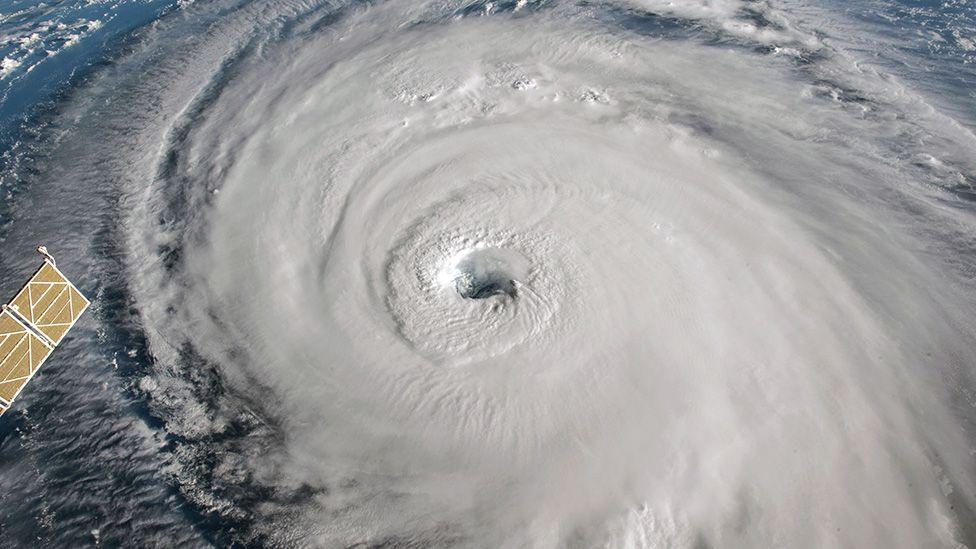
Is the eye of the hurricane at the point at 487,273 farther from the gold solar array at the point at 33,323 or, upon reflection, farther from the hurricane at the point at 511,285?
the gold solar array at the point at 33,323

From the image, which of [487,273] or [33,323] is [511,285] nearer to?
[487,273]

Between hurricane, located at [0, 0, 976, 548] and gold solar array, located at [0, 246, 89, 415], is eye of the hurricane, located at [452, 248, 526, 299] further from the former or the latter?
gold solar array, located at [0, 246, 89, 415]

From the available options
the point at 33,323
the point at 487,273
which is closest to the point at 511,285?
the point at 487,273

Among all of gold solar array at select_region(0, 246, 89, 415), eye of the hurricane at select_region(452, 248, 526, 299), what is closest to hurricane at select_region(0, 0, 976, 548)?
eye of the hurricane at select_region(452, 248, 526, 299)

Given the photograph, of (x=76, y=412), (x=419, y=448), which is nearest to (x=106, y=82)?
(x=76, y=412)

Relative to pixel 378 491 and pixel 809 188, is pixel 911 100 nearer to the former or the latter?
pixel 809 188

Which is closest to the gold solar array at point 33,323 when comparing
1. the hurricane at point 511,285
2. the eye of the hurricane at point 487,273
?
the hurricane at point 511,285
